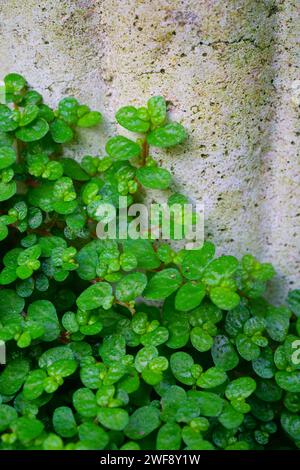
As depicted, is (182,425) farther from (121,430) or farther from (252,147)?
(252,147)

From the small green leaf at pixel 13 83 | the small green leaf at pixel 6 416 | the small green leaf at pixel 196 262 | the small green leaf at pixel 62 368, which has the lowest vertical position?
the small green leaf at pixel 6 416

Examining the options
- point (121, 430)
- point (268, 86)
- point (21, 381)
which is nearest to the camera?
point (121, 430)

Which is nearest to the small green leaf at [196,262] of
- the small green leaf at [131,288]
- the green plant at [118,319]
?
the green plant at [118,319]

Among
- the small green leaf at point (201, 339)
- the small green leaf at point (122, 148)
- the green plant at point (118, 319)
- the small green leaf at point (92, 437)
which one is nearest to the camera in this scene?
Result: the small green leaf at point (92, 437)

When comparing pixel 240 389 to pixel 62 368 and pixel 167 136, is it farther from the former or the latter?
pixel 167 136

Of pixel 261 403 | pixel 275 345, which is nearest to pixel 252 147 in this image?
pixel 275 345

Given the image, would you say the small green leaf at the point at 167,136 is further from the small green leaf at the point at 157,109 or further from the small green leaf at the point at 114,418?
the small green leaf at the point at 114,418
